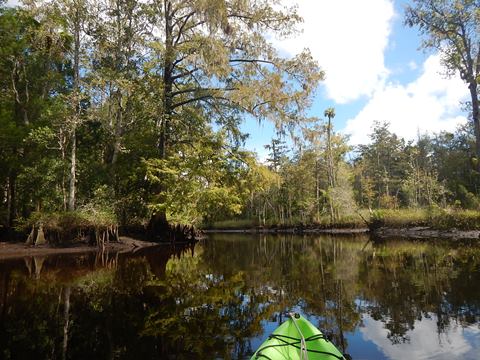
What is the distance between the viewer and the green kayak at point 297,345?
3498 millimetres

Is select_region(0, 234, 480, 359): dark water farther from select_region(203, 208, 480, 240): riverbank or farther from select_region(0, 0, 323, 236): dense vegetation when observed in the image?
select_region(203, 208, 480, 240): riverbank

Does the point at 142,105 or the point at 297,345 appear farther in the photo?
the point at 142,105

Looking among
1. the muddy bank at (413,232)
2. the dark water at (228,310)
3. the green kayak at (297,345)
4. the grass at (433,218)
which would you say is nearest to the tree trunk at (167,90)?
the dark water at (228,310)

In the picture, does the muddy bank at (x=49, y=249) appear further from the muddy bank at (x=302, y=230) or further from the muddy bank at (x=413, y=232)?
the muddy bank at (x=302, y=230)

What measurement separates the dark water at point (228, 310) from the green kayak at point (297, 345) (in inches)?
29.5

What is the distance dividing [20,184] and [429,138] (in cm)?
5940

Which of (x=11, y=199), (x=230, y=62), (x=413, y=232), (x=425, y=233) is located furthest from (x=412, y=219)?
(x=11, y=199)

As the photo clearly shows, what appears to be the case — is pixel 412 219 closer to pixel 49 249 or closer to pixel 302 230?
pixel 302 230

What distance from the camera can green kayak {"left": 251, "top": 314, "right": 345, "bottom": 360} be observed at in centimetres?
350

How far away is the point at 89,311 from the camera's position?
20.1 feet

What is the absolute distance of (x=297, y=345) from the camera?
3.71m

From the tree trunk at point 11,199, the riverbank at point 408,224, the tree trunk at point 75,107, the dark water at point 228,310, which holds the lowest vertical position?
the dark water at point 228,310

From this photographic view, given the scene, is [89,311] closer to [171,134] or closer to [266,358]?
[266,358]

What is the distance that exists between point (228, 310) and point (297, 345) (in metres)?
2.72
